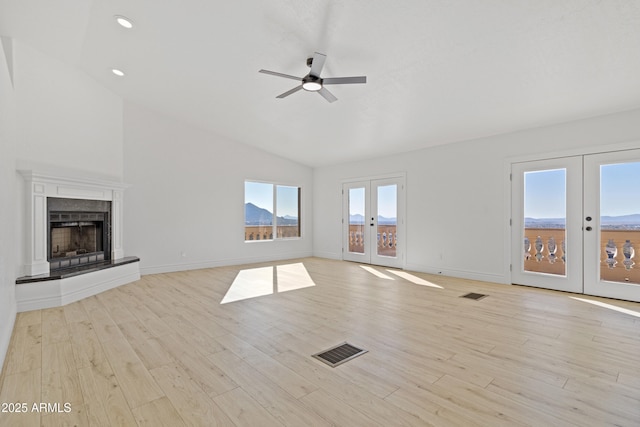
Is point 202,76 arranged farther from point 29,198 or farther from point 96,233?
point 96,233

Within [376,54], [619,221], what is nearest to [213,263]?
[376,54]

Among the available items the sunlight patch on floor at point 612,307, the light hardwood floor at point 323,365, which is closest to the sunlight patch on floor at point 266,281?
the light hardwood floor at point 323,365

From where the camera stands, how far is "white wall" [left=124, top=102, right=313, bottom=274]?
5609 millimetres

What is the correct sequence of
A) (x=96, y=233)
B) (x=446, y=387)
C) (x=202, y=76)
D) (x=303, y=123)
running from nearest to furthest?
1. (x=446, y=387)
2. (x=202, y=76)
3. (x=96, y=233)
4. (x=303, y=123)

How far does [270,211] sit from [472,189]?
4.66 m

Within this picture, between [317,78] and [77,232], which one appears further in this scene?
[77,232]

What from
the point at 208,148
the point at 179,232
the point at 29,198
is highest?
the point at 208,148

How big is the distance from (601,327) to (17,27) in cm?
745

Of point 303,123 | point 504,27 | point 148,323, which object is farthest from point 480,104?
point 148,323

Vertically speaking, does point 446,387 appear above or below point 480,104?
below

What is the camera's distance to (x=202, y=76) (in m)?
4.34

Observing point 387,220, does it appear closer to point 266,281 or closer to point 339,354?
point 266,281

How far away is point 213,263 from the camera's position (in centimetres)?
658

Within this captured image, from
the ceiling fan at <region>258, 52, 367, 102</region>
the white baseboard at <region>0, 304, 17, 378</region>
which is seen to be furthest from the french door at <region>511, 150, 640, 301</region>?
the white baseboard at <region>0, 304, 17, 378</region>
